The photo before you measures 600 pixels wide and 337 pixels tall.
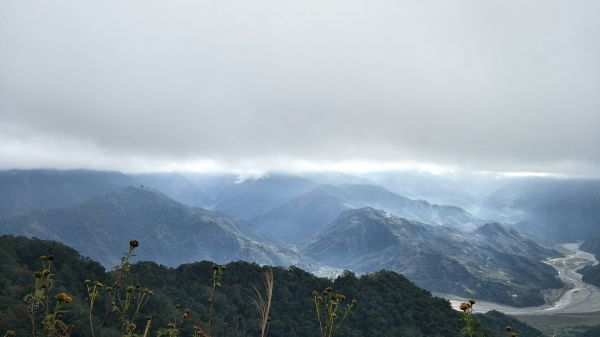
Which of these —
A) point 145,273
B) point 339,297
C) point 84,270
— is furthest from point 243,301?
point 339,297

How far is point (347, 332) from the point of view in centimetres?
17125

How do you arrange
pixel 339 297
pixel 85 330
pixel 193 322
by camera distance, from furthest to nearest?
pixel 193 322 < pixel 85 330 < pixel 339 297

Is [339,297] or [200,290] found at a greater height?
[339,297]

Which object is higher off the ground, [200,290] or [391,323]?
[200,290]

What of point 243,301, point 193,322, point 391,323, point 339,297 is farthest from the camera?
point 391,323

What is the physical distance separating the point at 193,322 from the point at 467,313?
13125cm

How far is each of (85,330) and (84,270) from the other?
69.2m

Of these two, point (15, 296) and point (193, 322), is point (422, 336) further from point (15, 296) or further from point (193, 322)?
point (15, 296)

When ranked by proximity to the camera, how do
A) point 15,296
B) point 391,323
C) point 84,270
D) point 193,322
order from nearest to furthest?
point 15,296
point 193,322
point 84,270
point 391,323

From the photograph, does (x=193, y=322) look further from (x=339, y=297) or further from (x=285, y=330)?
(x=339, y=297)

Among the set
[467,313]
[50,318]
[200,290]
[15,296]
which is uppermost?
[467,313]

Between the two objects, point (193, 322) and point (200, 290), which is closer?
point (193, 322)

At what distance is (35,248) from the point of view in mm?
173500

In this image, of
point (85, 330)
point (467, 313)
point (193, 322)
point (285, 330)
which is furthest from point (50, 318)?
point (285, 330)
